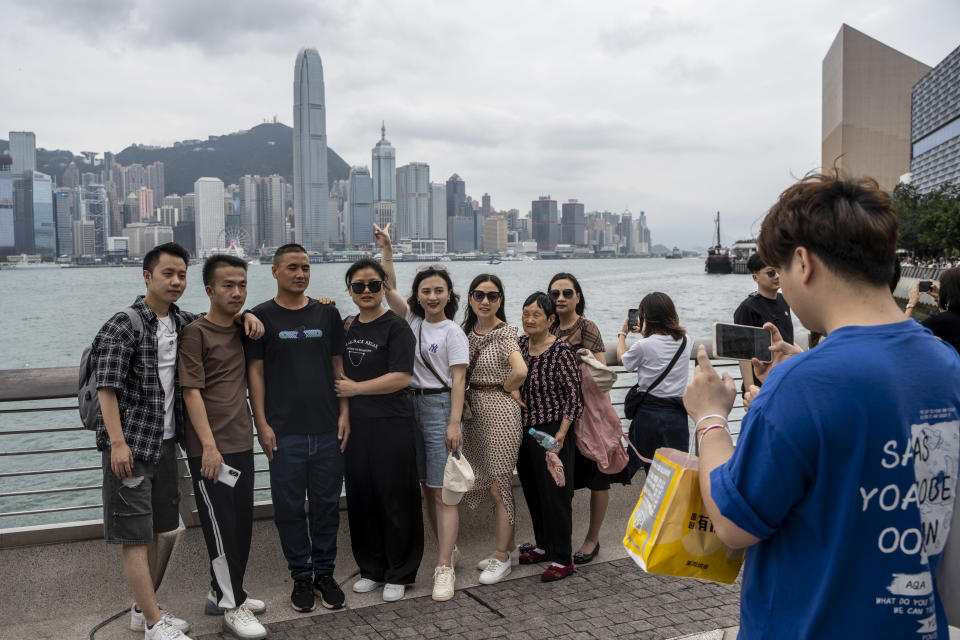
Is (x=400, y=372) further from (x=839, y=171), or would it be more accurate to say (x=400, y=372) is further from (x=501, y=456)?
(x=839, y=171)

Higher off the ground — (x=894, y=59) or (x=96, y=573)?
(x=894, y=59)

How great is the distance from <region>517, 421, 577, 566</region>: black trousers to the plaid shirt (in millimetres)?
2089

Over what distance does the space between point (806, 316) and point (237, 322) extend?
10.1ft

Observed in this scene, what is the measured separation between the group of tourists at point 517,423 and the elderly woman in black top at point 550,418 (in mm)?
15

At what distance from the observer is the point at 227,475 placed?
3.67m

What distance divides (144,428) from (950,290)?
4137 millimetres

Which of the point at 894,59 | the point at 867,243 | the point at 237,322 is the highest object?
the point at 894,59

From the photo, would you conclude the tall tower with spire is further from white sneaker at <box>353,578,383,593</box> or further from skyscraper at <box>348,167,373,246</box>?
white sneaker at <box>353,578,383,593</box>

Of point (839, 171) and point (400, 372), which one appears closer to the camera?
point (839, 171)

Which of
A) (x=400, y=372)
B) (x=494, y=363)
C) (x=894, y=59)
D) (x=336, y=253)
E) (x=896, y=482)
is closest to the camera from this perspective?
(x=896, y=482)

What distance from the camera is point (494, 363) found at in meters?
4.44

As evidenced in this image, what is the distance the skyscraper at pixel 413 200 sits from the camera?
119625mm

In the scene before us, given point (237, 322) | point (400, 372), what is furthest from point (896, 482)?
point (237, 322)

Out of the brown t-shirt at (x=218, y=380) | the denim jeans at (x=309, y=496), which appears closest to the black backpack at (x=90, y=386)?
the brown t-shirt at (x=218, y=380)
